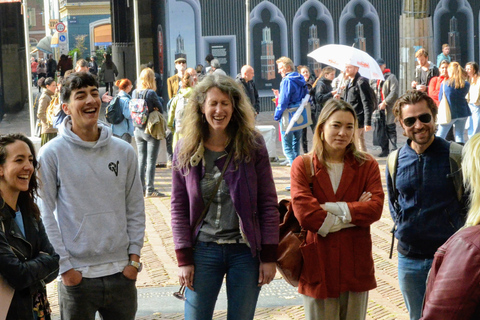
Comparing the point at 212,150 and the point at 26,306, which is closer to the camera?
the point at 26,306

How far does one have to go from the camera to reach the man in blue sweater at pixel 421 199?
13.7ft

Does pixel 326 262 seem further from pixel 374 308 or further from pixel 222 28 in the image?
pixel 222 28

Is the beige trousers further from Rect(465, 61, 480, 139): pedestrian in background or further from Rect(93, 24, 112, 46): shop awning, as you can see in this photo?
Rect(93, 24, 112, 46): shop awning

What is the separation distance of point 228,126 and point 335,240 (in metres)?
0.84

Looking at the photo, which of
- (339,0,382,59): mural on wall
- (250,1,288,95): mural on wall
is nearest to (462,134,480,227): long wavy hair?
(250,1,288,95): mural on wall

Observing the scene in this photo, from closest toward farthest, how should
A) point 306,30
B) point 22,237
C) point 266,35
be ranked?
1. point 22,237
2. point 266,35
3. point 306,30

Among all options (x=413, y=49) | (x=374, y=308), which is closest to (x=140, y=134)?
(x=374, y=308)

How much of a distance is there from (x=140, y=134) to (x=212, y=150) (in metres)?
7.01

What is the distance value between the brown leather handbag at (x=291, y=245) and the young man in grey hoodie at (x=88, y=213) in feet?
2.53

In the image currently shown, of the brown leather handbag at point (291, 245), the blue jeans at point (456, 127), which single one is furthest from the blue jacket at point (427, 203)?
the blue jeans at point (456, 127)

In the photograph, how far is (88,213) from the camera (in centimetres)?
378

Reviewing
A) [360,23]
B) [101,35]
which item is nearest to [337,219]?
[360,23]

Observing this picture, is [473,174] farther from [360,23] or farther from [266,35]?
[360,23]

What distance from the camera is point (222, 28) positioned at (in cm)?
2472
